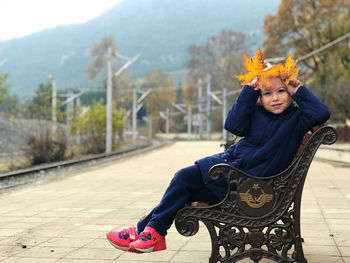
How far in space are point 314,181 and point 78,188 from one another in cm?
448

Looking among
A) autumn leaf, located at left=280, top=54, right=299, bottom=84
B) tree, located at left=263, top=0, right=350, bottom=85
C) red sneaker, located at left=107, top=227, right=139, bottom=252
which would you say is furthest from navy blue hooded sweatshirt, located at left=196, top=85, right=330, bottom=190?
tree, located at left=263, top=0, right=350, bottom=85

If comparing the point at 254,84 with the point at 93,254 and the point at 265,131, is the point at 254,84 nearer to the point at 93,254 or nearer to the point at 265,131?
the point at 265,131

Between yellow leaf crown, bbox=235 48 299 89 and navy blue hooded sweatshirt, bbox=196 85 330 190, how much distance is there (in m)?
0.09

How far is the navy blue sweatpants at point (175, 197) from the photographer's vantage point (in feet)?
11.7

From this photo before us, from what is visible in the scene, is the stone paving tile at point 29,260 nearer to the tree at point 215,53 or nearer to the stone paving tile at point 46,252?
the stone paving tile at point 46,252

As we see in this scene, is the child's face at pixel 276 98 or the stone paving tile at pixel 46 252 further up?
the child's face at pixel 276 98

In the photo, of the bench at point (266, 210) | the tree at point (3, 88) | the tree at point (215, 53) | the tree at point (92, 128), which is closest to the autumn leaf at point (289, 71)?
the bench at point (266, 210)

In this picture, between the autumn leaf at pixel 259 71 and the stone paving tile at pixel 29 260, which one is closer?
the autumn leaf at pixel 259 71

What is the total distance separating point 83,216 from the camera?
6055 mm

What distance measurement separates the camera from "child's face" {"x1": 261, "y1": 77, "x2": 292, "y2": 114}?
3666mm

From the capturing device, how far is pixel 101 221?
567 centimetres

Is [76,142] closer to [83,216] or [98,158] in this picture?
[98,158]

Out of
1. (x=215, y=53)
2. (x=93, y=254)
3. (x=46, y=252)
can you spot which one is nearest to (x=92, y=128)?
(x=46, y=252)

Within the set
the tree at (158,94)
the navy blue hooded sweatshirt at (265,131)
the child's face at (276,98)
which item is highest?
the child's face at (276,98)
